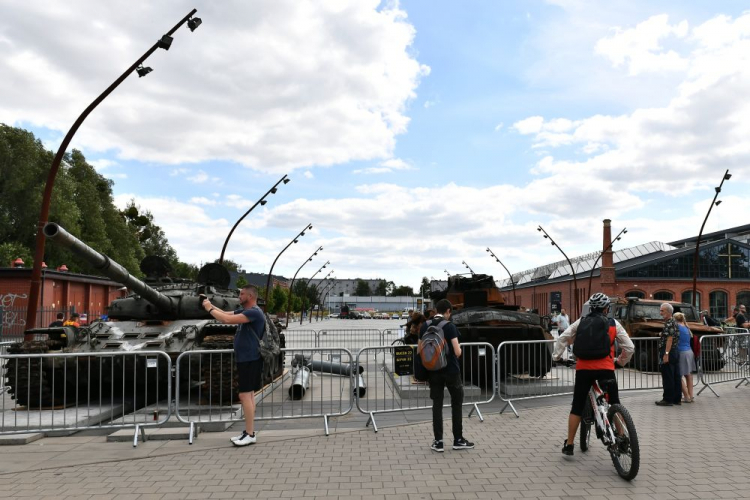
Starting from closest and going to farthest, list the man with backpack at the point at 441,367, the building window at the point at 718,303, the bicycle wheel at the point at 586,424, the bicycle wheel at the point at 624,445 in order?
the bicycle wheel at the point at 624,445 < the bicycle wheel at the point at 586,424 < the man with backpack at the point at 441,367 < the building window at the point at 718,303

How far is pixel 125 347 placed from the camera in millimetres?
9820

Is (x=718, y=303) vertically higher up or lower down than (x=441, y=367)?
lower down

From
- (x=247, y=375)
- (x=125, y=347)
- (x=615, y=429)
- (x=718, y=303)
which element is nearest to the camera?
(x=615, y=429)

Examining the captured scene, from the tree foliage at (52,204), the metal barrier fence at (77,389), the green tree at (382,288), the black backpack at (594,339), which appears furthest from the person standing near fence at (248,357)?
the green tree at (382,288)

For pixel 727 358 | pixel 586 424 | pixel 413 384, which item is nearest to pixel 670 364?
pixel 727 358

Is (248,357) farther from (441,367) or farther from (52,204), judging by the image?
(52,204)

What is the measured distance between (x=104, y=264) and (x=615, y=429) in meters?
7.21

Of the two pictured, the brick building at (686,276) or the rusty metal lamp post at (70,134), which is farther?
the brick building at (686,276)

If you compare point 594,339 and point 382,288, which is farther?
point 382,288

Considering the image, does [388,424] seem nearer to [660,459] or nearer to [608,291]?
[660,459]

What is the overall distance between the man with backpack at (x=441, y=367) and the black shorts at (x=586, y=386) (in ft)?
4.24

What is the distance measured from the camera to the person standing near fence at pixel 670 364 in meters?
10.3

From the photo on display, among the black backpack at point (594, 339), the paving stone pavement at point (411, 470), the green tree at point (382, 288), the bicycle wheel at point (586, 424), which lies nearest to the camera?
the paving stone pavement at point (411, 470)

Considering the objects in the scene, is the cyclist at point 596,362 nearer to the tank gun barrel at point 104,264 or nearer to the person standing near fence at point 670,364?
the person standing near fence at point 670,364
